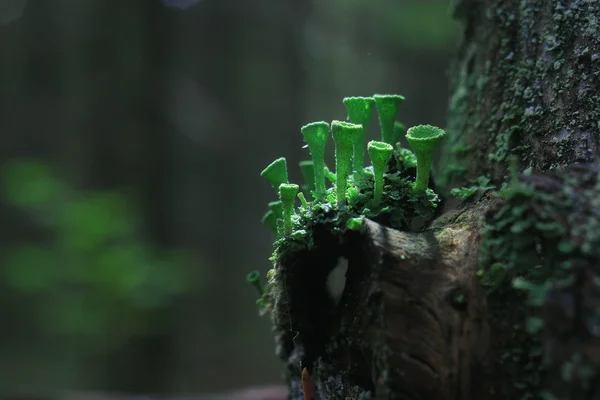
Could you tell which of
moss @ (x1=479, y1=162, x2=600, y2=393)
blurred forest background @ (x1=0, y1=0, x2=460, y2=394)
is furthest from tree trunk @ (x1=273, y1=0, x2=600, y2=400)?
blurred forest background @ (x1=0, y1=0, x2=460, y2=394)

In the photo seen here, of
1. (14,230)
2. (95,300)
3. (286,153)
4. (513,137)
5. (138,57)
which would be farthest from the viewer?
(286,153)

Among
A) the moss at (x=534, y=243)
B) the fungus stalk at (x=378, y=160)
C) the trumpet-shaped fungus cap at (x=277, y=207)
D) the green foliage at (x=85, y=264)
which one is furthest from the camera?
the green foliage at (x=85, y=264)

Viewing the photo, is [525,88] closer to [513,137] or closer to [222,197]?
[513,137]

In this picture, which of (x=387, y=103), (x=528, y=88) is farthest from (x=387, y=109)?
(x=528, y=88)

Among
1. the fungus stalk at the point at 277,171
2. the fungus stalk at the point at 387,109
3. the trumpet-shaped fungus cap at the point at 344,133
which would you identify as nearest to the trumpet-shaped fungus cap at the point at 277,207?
the fungus stalk at the point at 277,171

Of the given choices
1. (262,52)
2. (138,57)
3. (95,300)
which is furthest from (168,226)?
(262,52)

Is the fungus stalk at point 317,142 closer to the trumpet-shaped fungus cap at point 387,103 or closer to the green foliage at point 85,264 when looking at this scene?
the trumpet-shaped fungus cap at point 387,103

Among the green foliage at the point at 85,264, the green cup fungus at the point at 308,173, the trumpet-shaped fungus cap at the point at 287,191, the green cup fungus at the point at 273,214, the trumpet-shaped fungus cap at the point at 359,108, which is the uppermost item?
the trumpet-shaped fungus cap at the point at 359,108
